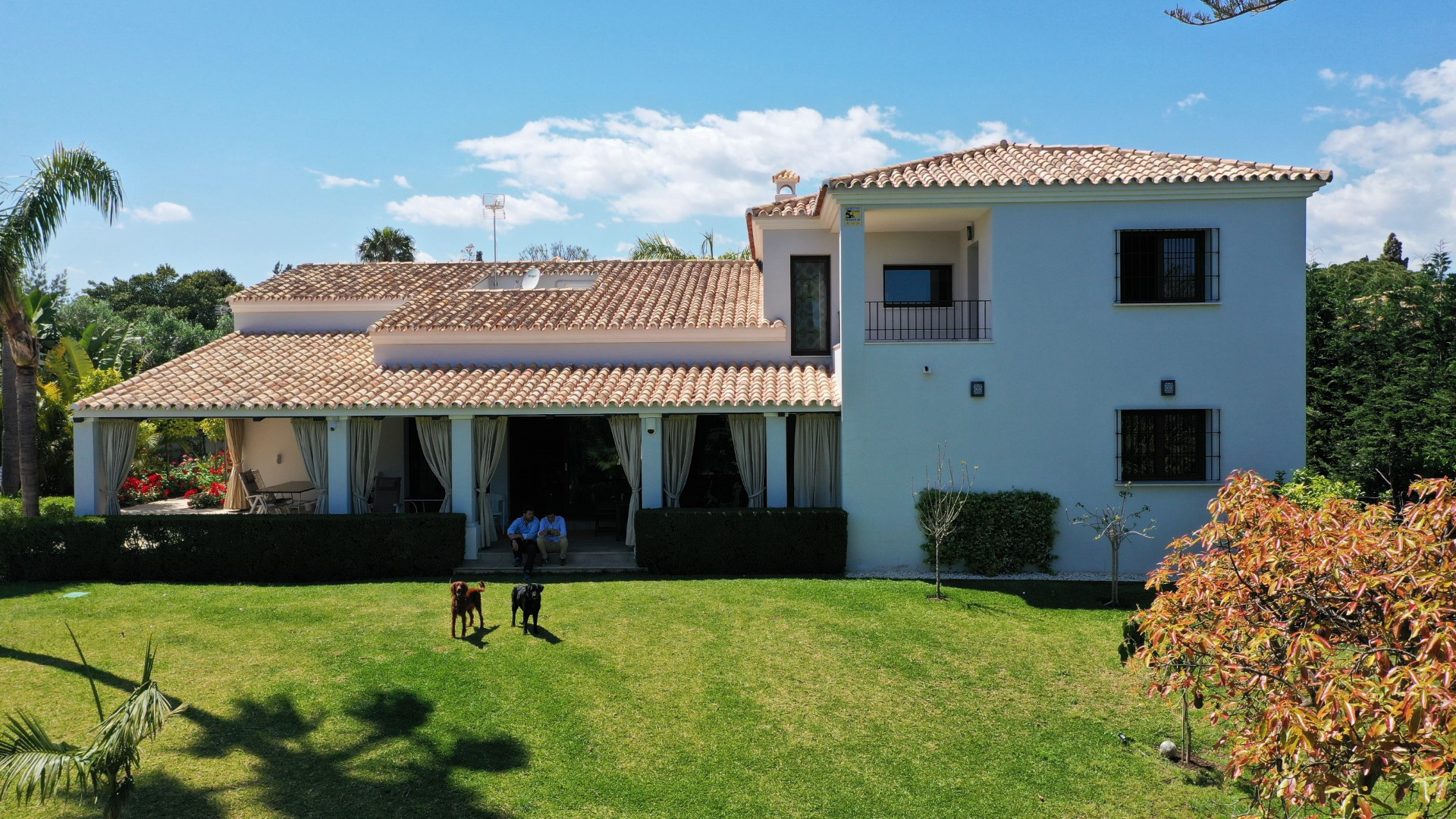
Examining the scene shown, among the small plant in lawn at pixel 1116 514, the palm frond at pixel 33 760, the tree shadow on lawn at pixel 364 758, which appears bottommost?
the tree shadow on lawn at pixel 364 758

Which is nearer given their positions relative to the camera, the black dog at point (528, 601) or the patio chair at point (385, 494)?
the black dog at point (528, 601)

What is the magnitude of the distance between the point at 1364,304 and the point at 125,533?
25404 mm

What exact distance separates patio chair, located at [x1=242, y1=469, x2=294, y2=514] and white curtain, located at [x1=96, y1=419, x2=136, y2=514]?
1.90 m

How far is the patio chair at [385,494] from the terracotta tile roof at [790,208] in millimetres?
9270

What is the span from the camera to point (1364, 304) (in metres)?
19.6

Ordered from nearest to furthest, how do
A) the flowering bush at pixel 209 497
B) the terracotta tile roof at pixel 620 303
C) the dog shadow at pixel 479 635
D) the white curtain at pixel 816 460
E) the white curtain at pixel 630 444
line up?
the dog shadow at pixel 479 635
the white curtain at pixel 630 444
the white curtain at pixel 816 460
the terracotta tile roof at pixel 620 303
the flowering bush at pixel 209 497

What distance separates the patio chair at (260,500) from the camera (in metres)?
15.9

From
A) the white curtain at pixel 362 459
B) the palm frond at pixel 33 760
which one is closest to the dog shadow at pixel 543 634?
the palm frond at pixel 33 760

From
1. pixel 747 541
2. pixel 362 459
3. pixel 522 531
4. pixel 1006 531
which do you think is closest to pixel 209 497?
pixel 362 459

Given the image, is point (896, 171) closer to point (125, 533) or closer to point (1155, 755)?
point (1155, 755)

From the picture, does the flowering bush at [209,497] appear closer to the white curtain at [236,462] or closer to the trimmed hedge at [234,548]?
the white curtain at [236,462]

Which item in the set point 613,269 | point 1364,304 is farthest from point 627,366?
point 1364,304

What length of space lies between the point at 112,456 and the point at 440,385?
18.9ft

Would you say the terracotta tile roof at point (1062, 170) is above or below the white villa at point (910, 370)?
above
